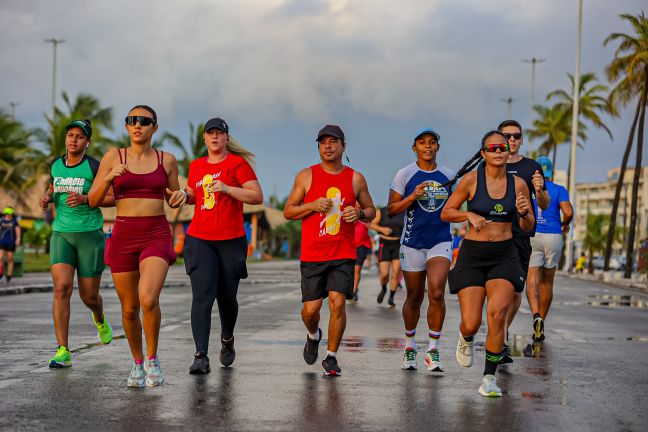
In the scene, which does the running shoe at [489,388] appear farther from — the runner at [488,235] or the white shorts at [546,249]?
the white shorts at [546,249]

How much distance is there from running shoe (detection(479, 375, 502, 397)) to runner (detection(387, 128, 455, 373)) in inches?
58.3

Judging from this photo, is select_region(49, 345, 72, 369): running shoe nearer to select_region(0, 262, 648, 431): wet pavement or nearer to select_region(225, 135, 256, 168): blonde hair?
select_region(0, 262, 648, 431): wet pavement

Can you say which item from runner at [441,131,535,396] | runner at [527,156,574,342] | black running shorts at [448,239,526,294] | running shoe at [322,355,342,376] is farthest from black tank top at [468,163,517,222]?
runner at [527,156,574,342]

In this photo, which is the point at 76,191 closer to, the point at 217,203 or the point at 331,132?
the point at 217,203

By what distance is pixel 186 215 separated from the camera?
75625 mm

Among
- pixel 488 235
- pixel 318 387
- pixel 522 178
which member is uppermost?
pixel 522 178

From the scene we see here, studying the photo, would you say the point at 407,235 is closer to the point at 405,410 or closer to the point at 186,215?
the point at 405,410

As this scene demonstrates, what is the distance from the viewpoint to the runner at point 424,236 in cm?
909

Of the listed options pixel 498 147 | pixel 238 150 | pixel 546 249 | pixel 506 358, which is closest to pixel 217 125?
pixel 238 150

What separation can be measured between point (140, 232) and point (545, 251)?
5584 millimetres

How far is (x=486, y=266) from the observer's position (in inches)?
313

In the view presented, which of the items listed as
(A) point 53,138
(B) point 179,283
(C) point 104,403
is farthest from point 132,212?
(A) point 53,138

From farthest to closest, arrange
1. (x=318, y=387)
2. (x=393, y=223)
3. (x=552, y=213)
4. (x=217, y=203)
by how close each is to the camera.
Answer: (x=393, y=223) < (x=552, y=213) < (x=217, y=203) < (x=318, y=387)

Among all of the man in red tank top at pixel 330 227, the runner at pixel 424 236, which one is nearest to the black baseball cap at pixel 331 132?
the man in red tank top at pixel 330 227
